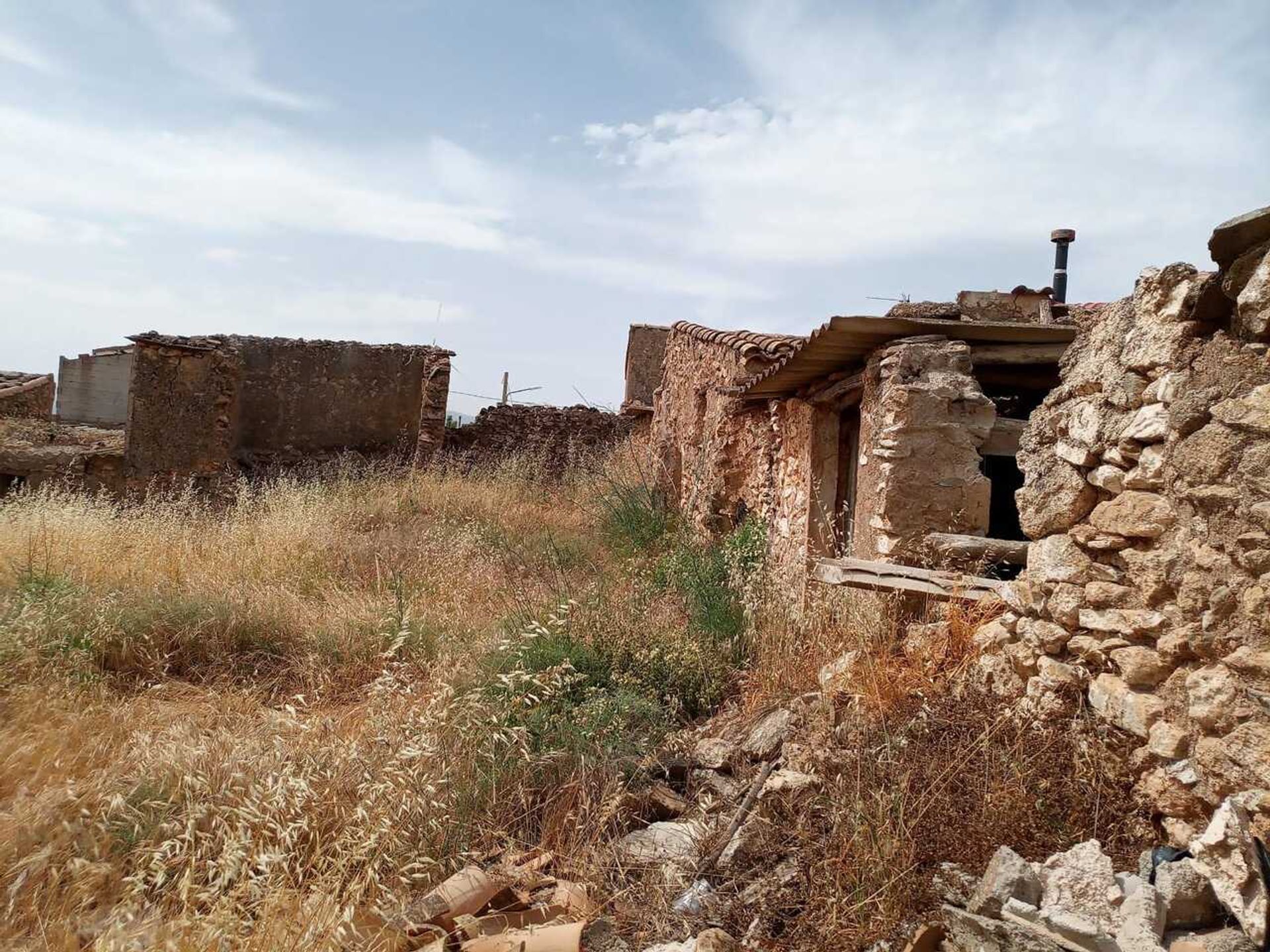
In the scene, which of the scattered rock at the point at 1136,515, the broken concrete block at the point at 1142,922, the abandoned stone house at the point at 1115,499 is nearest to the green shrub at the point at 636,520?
the abandoned stone house at the point at 1115,499

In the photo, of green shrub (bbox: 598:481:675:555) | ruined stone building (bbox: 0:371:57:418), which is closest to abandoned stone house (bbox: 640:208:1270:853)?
green shrub (bbox: 598:481:675:555)

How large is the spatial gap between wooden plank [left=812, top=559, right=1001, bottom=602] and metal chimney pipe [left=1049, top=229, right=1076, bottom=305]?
21.0 feet

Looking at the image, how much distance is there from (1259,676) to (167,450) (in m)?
12.2

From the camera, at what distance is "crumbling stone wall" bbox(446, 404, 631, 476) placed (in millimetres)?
14000

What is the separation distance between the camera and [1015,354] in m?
5.12

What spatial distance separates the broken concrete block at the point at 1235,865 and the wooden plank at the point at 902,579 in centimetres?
172

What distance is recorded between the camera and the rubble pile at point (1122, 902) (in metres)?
2.10

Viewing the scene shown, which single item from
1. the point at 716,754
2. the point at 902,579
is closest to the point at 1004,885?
the point at 716,754

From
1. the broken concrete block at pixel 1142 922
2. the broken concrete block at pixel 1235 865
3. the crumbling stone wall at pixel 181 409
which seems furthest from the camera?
the crumbling stone wall at pixel 181 409

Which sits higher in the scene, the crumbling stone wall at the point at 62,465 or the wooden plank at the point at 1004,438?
the wooden plank at the point at 1004,438

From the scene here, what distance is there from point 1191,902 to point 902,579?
2.27m

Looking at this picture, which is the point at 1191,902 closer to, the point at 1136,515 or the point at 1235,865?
the point at 1235,865

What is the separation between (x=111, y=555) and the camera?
718cm

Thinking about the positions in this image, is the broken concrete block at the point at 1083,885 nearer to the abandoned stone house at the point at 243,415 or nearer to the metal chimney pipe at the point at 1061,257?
the metal chimney pipe at the point at 1061,257
